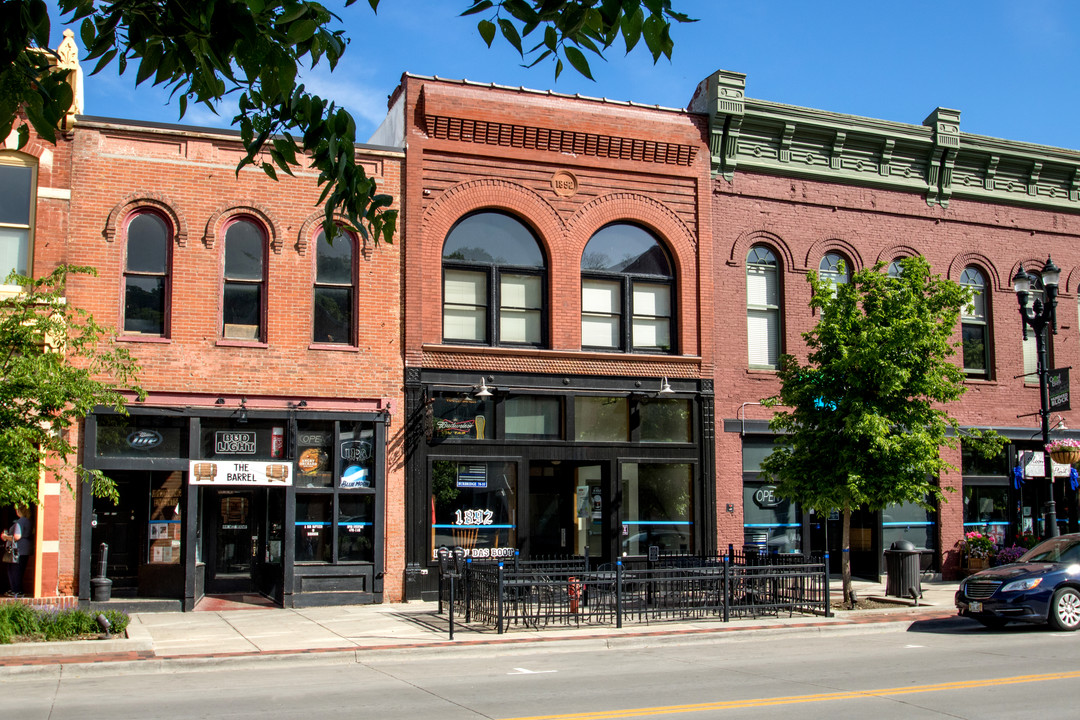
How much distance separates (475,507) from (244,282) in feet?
20.4

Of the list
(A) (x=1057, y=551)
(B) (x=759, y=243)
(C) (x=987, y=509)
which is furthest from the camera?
(C) (x=987, y=509)

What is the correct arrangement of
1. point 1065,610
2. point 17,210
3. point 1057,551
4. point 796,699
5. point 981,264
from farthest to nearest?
point 981,264 < point 17,210 < point 1057,551 < point 1065,610 < point 796,699

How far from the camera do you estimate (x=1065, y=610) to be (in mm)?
15484

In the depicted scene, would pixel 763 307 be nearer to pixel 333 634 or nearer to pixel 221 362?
pixel 221 362

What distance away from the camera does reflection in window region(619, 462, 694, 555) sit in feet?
70.4

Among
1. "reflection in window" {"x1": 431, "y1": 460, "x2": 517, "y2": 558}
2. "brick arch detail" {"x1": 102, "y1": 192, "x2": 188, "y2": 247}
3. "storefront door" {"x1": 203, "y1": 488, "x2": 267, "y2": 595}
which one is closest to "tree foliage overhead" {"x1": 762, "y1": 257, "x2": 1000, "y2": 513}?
"reflection in window" {"x1": 431, "y1": 460, "x2": 517, "y2": 558}

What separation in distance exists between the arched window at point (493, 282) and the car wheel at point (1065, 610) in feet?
34.9

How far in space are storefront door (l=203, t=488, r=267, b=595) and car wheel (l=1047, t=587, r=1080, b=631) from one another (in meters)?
14.0

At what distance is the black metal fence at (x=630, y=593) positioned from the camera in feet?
51.5

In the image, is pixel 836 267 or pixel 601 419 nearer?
pixel 601 419

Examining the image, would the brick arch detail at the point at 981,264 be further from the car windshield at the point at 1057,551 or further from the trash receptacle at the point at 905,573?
the car windshield at the point at 1057,551

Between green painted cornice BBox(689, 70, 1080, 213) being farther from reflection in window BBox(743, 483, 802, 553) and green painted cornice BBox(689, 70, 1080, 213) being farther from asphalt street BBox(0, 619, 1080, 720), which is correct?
asphalt street BBox(0, 619, 1080, 720)

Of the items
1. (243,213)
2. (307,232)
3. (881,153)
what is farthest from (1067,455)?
(243,213)

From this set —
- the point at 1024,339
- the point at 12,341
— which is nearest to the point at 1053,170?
the point at 1024,339
